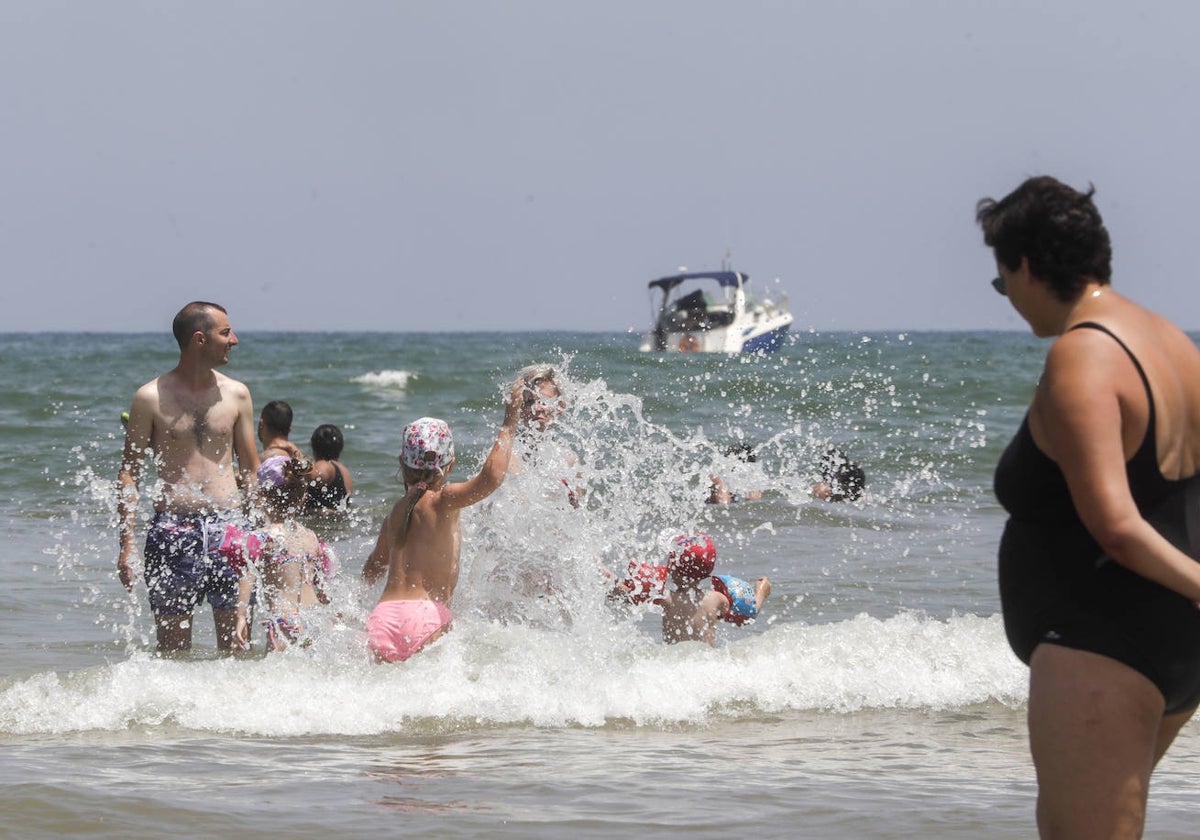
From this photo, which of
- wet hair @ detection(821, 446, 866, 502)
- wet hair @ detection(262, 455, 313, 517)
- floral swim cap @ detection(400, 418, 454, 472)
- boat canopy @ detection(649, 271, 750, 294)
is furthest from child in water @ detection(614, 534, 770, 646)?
boat canopy @ detection(649, 271, 750, 294)

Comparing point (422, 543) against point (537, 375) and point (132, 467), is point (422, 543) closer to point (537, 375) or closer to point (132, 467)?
point (537, 375)

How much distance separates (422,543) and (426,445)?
0.43 m

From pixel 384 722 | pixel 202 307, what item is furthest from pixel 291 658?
pixel 202 307

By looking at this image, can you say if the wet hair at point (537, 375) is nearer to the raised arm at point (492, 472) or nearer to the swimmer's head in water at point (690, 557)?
the raised arm at point (492, 472)

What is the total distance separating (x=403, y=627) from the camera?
5953mm

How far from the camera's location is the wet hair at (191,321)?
20.2ft

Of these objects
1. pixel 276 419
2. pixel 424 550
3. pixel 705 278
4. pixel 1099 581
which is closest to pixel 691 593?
pixel 424 550

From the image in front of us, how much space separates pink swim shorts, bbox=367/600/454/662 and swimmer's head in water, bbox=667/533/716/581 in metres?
1.26

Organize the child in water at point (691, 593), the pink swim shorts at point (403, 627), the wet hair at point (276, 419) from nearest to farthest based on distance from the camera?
→ the pink swim shorts at point (403, 627)
the child in water at point (691, 593)
the wet hair at point (276, 419)

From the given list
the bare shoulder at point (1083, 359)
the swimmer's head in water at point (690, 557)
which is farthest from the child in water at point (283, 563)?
the bare shoulder at point (1083, 359)

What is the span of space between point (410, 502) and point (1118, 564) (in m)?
3.78

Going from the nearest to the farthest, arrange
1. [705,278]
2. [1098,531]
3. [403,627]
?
[1098,531] → [403,627] → [705,278]

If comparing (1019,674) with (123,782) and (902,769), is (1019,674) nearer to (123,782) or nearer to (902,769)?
(902,769)

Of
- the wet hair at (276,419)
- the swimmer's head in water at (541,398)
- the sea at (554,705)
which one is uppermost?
the swimmer's head in water at (541,398)
